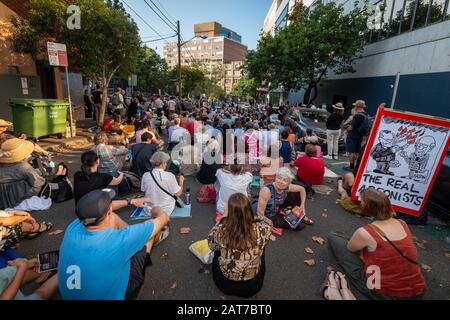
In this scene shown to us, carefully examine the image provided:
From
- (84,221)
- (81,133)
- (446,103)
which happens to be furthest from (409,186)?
(81,133)

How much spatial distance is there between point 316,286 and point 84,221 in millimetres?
2787

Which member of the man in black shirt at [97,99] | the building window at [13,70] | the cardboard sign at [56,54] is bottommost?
the man in black shirt at [97,99]

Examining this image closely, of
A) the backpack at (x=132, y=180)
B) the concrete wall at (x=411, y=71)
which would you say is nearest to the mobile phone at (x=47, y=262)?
the backpack at (x=132, y=180)

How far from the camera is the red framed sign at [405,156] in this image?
4402mm

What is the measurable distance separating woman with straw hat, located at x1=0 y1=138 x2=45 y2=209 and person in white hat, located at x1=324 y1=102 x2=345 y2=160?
8917 mm

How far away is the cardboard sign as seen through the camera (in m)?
8.65

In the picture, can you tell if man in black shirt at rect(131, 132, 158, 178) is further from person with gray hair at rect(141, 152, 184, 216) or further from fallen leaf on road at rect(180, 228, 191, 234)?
fallen leaf on road at rect(180, 228, 191, 234)

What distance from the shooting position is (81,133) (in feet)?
37.1

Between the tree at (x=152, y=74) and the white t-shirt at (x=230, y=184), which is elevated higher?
the tree at (x=152, y=74)

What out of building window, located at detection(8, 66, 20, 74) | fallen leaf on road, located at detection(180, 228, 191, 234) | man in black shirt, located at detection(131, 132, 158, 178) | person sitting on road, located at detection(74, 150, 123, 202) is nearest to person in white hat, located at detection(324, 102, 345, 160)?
man in black shirt, located at detection(131, 132, 158, 178)

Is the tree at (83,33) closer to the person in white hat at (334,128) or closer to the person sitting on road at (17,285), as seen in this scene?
the person in white hat at (334,128)

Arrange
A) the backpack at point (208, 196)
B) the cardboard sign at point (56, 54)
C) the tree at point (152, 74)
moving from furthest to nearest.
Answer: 1. the tree at point (152, 74)
2. the cardboard sign at point (56, 54)
3. the backpack at point (208, 196)

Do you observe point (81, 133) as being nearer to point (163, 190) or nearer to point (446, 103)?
point (163, 190)

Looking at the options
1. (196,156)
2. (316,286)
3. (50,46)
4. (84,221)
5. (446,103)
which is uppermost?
(50,46)
